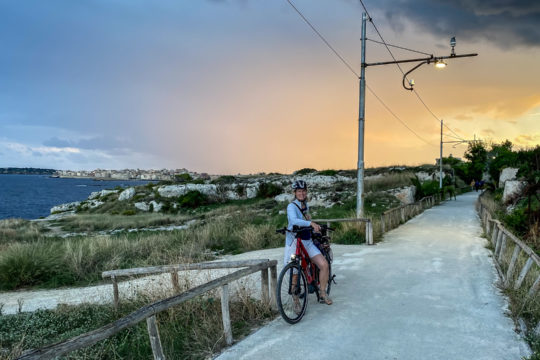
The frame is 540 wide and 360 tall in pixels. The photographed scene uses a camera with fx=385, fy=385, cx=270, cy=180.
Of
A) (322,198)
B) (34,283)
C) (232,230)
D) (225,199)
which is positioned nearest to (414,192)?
(322,198)

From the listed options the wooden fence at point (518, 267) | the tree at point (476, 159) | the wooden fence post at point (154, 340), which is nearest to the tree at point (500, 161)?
the tree at point (476, 159)

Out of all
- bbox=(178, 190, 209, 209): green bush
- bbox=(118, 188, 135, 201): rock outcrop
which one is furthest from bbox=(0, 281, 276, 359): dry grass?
bbox=(118, 188, 135, 201): rock outcrop

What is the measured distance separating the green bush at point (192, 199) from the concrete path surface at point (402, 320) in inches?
1364

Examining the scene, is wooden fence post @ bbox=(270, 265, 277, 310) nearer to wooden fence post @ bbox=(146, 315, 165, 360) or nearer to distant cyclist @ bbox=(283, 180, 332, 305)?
distant cyclist @ bbox=(283, 180, 332, 305)

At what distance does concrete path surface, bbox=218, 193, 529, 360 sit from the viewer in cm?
488

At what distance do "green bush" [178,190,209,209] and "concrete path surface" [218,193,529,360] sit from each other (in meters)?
34.6

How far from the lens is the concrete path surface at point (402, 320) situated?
4875 mm

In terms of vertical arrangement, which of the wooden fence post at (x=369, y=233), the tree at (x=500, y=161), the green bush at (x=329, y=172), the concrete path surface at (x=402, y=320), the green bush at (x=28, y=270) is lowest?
the green bush at (x=28, y=270)

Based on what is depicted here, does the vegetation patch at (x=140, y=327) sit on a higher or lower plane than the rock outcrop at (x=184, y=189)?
lower

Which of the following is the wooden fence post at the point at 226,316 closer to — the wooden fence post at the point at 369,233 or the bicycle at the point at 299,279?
the bicycle at the point at 299,279

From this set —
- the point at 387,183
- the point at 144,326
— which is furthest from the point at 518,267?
the point at 387,183

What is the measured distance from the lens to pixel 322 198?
3272cm

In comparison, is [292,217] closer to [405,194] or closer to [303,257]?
[303,257]

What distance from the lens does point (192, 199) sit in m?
44.1
